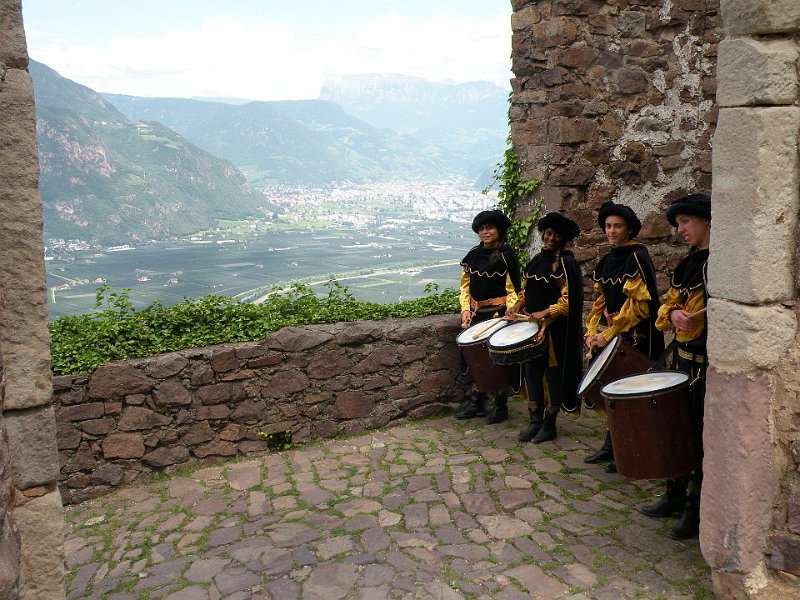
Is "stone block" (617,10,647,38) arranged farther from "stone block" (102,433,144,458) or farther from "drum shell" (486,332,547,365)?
"stone block" (102,433,144,458)

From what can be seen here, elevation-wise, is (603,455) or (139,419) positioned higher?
(139,419)

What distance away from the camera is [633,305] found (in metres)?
5.22

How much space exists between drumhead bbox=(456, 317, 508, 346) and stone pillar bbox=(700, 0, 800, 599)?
2680mm

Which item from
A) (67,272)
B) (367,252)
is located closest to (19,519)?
(67,272)

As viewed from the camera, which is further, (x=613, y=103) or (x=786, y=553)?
(x=613, y=103)

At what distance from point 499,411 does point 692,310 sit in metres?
2.75

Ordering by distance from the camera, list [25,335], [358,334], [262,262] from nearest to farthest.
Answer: [25,335] < [358,334] < [262,262]

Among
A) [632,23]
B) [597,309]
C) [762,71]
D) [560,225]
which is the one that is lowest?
[597,309]

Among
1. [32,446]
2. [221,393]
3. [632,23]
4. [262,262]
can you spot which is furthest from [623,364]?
[262,262]

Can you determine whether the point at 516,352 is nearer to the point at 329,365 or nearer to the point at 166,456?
the point at 329,365

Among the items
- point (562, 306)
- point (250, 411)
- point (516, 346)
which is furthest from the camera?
point (250, 411)

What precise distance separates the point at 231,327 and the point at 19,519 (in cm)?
354

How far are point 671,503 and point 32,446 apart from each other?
12.6ft

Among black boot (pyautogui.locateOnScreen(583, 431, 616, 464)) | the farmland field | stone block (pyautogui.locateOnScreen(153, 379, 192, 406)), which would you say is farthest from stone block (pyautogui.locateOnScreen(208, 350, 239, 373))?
the farmland field
